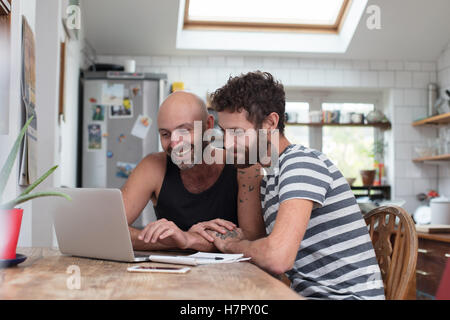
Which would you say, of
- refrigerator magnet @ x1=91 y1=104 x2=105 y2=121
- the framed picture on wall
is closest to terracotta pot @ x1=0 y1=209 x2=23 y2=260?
the framed picture on wall

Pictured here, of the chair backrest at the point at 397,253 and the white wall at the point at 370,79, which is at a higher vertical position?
the white wall at the point at 370,79

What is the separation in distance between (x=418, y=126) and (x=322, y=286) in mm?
4288

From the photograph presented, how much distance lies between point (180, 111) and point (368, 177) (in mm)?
3642

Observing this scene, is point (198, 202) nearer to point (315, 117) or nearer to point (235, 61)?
point (235, 61)

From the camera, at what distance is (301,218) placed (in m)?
1.20

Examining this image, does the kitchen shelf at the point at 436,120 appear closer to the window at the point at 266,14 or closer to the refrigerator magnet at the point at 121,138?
the window at the point at 266,14

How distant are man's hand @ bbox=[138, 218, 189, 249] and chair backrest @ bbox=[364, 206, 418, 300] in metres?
0.57

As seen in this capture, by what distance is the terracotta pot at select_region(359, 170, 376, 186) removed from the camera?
199 inches

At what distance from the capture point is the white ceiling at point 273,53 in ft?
14.1

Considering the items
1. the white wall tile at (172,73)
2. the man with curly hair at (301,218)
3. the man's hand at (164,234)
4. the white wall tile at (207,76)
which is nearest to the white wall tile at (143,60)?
the white wall tile at (172,73)

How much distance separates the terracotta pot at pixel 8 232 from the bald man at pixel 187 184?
58 centimetres

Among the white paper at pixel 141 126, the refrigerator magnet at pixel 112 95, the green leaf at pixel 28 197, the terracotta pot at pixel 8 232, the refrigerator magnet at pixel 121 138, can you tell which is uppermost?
the refrigerator magnet at pixel 112 95
